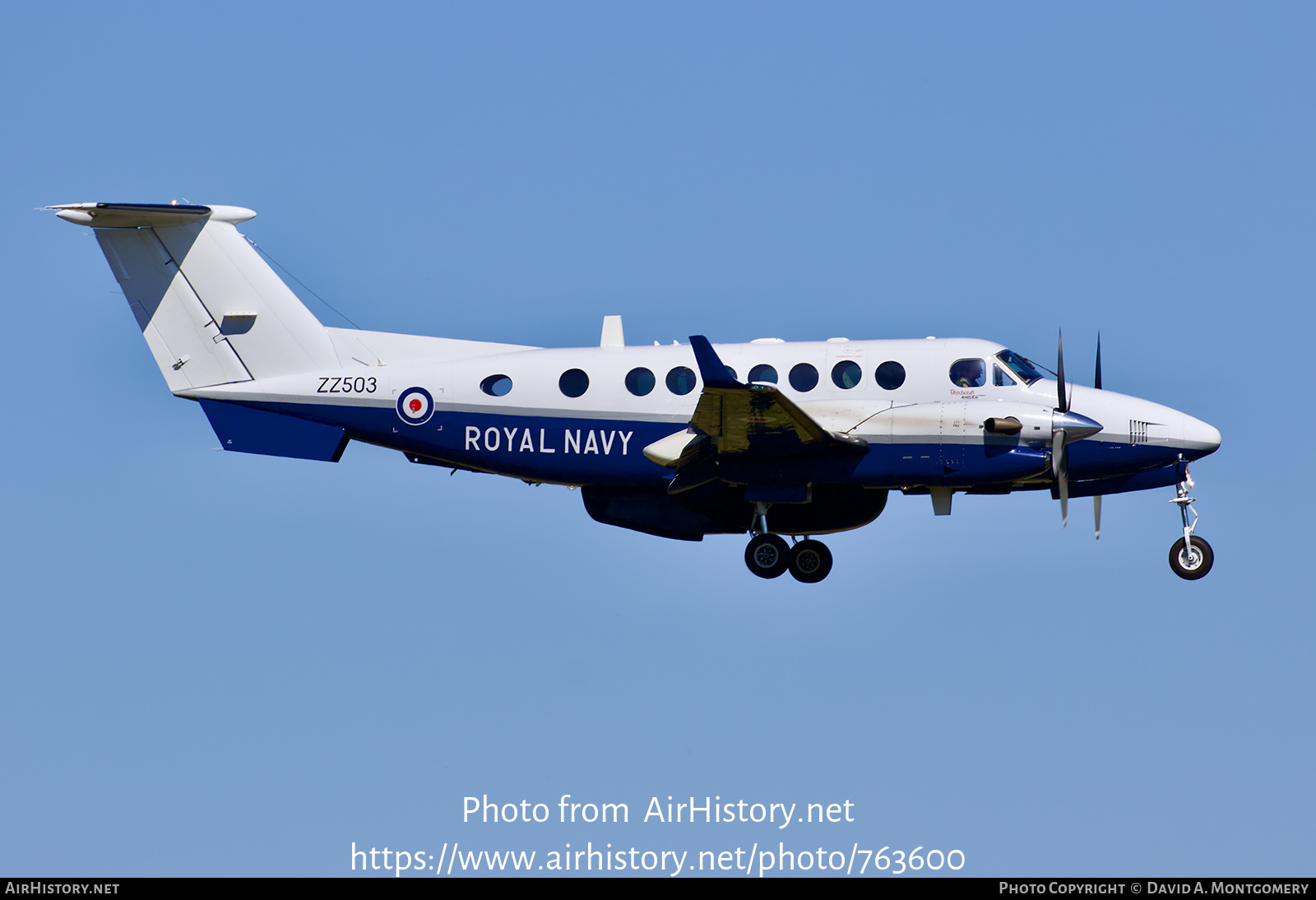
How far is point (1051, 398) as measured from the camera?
2069 centimetres

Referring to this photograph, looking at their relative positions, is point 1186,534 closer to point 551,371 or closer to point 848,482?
point 848,482

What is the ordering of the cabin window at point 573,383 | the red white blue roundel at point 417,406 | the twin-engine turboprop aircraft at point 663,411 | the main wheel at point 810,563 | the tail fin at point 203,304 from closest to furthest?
the twin-engine turboprop aircraft at point 663,411 < the cabin window at point 573,383 < the main wheel at point 810,563 < the red white blue roundel at point 417,406 < the tail fin at point 203,304

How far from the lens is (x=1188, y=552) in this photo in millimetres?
20688

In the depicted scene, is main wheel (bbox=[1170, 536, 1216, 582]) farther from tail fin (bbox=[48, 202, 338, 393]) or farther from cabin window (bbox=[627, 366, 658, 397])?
tail fin (bbox=[48, 202, 338, 393])

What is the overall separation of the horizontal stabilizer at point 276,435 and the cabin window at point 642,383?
14.0ft

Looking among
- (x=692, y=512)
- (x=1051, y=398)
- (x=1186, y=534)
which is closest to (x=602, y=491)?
(x=692, y=512)

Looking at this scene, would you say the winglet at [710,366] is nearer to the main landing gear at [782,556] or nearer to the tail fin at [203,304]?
the main landing gear at [782,556]

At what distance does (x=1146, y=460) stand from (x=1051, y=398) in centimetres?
152

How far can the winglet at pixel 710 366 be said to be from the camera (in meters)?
18.4

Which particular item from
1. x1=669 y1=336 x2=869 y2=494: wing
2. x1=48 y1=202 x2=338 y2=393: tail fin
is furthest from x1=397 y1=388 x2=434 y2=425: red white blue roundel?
x1=669 y1=336 x2=869 y2=494: wing

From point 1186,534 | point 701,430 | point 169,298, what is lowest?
point 1186,534

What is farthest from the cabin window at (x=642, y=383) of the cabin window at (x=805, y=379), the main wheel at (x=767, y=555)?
the main wheel at (x=767, y=555)

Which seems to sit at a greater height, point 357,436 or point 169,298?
point 169,298

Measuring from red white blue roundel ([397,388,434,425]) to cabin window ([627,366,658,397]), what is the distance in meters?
2.86
